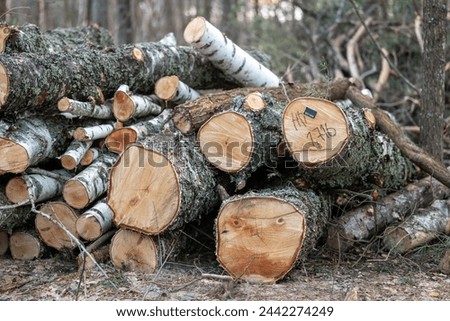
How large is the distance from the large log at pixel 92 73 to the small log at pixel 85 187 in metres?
0.59

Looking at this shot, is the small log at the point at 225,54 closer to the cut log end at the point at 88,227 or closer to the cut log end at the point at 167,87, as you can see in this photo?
the cut log end at the point at 167,87

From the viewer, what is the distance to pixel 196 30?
17.5 ft

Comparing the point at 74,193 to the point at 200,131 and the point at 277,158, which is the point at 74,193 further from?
the point at 277,158

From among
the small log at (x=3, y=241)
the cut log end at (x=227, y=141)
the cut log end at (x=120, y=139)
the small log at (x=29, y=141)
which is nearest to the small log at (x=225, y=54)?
the cut log end at (x=120, y=139)

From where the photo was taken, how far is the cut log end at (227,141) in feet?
13.9

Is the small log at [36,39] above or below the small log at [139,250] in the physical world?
above

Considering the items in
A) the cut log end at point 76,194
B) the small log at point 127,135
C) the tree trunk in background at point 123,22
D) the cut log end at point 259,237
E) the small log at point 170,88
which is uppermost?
the tree trunk in background at point 123,22

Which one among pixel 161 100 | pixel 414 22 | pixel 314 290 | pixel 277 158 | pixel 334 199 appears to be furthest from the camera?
pixel 414 22

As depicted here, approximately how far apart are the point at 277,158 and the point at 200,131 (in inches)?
24.5

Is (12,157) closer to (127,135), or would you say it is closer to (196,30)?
Result: (127,135)

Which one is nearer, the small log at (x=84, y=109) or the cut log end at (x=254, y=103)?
the cut log end at (x=254, y=103)

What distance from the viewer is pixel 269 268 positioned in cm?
403

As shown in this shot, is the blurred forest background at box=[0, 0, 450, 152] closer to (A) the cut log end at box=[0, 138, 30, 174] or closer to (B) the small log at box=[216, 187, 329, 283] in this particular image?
(A) the cut log end at box=[0, 138, 30, 174]
